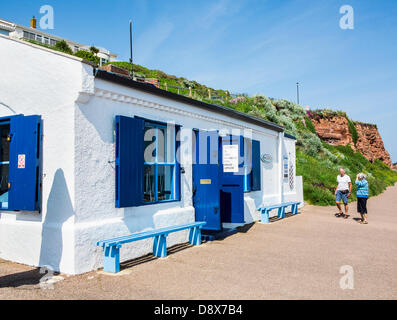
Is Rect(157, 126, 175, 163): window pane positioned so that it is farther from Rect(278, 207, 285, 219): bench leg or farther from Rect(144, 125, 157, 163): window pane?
Rect(278, 207, 285, 219): bench leg

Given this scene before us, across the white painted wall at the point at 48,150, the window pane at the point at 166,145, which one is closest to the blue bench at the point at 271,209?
the window pane at the point at 166,145

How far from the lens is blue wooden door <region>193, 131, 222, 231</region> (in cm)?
716

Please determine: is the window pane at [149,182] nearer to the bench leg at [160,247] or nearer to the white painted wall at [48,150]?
the bench leg at [160,247]

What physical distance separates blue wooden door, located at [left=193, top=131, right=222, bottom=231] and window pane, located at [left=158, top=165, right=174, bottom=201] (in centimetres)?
65

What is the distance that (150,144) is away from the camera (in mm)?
6359

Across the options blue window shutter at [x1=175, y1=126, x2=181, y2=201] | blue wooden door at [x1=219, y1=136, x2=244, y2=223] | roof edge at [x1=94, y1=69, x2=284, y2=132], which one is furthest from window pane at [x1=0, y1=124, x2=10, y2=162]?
blue wooden door at [x1=219, y1=136, x2=244, y2=223]

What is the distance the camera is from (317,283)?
4578 millimetres

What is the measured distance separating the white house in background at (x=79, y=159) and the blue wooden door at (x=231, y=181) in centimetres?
120

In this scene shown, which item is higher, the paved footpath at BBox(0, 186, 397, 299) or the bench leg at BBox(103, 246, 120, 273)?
the bench leg at BBox(103, 246, 120, 273)

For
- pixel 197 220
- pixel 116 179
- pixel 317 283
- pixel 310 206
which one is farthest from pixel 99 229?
pixel 310 206

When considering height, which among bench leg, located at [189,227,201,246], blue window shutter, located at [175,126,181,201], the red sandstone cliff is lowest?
bench leg, located at [189,227,201,246]

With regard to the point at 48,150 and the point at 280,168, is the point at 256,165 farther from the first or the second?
the point at 48,150

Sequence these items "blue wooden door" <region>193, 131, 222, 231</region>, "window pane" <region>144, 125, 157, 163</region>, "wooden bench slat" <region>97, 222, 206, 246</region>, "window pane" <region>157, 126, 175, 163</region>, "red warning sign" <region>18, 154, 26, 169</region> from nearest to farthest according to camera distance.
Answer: "wooden bench slat" <region>97, 222, 206, 246</region> < "red warning sign" <region>18, 154, 26, 169</region> < "window pane" <region>144, 125, 157, 163</region> < "window pane" <region>157, 126, 175, 163</region> < "blue wooden door" <region>193, 131, 222, 231</region>

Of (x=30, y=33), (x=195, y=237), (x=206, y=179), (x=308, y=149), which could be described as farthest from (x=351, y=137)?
(x=30, y=33)
